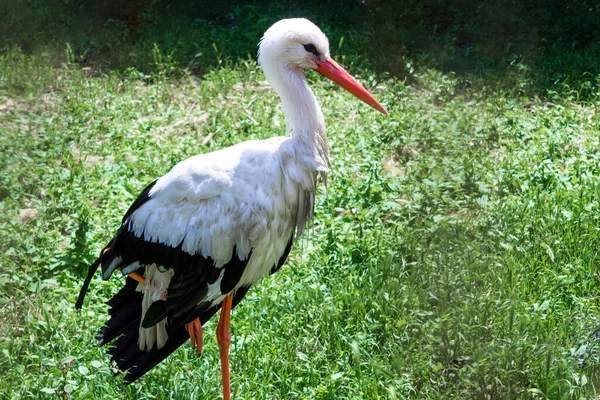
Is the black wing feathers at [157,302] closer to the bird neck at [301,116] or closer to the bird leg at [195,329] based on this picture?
the bird leg at [195,329]

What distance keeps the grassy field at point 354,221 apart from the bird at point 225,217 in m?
0.35

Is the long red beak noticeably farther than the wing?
Yes

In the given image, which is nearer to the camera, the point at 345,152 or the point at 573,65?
the point at 345,152

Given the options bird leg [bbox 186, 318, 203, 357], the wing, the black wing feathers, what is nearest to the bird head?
the wing

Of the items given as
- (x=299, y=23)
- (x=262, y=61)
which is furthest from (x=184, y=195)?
(x=299, y=23)

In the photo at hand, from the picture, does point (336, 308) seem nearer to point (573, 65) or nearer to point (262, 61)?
point (262, 61)

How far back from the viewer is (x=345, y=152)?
4.75m

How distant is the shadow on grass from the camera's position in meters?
5.72

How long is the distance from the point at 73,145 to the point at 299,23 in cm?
253

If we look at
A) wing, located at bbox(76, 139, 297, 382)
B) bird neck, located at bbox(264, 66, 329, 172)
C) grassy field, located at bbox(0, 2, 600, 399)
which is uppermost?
bird neck, located at bbox(264, 66, 329, 172)

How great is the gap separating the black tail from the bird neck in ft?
2.10

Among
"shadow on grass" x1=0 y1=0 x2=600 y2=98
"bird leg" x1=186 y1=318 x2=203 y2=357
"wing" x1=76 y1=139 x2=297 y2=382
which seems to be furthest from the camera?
"shadow on grass" x1=0 y1=0 x2=600 y2=98

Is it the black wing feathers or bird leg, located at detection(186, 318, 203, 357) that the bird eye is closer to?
the black wing feathers

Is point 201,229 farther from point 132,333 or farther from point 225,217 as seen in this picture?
point 132,333
